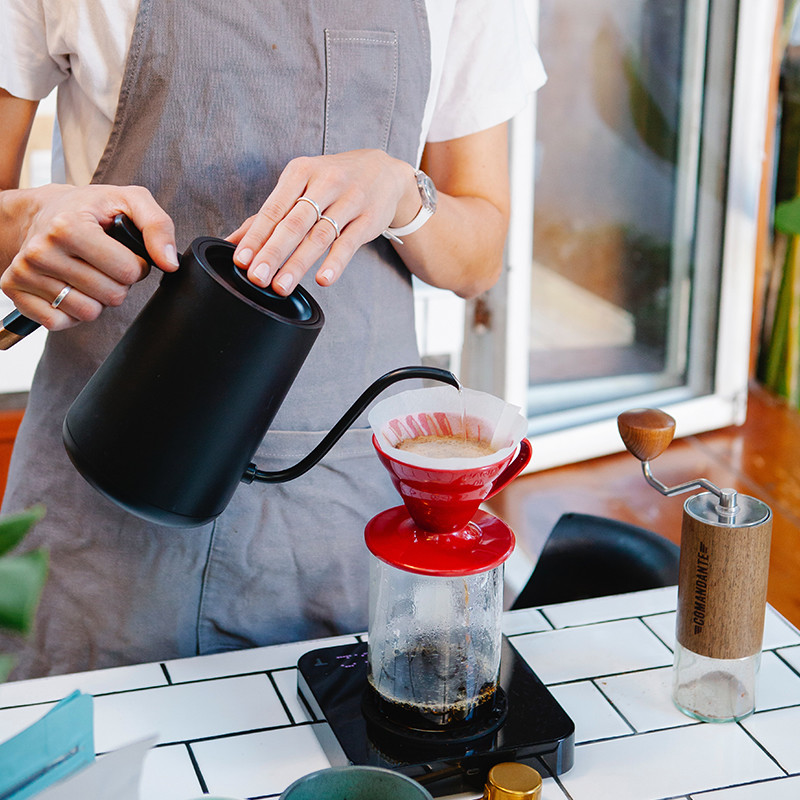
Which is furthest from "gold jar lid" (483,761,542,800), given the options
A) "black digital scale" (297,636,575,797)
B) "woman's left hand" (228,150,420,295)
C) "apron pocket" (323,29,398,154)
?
"apron pocket" (323,29,398,154)

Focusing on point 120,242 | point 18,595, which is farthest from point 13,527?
point 120,242

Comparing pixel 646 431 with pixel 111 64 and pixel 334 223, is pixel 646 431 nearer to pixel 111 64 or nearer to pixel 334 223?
pixel 334 223

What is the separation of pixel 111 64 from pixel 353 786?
70 cm

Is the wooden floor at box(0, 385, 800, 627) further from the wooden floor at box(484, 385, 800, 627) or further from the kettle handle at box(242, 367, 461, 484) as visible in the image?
the kettle handle at box(242, 367, 461, 484)

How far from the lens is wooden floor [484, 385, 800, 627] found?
2592 millimetres

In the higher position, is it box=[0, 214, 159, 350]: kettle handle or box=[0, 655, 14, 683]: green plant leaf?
box=[0, 214, 159, 350]: kettle handle

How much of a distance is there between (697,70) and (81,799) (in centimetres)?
303

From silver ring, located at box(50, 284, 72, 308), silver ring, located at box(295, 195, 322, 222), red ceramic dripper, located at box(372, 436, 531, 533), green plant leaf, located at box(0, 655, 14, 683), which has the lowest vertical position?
red ceramic dripper, located at box(372, 436, 531, 533)

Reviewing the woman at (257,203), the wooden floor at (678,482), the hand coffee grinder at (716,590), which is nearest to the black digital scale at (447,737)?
the hand coffee grinder at (716,590)

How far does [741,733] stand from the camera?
0.87 meters

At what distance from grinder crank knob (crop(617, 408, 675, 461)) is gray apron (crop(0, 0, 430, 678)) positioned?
0.33m

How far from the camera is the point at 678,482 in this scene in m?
2.86

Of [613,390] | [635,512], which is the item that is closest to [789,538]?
[635,512]

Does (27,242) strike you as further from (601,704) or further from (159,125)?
(601,704)
